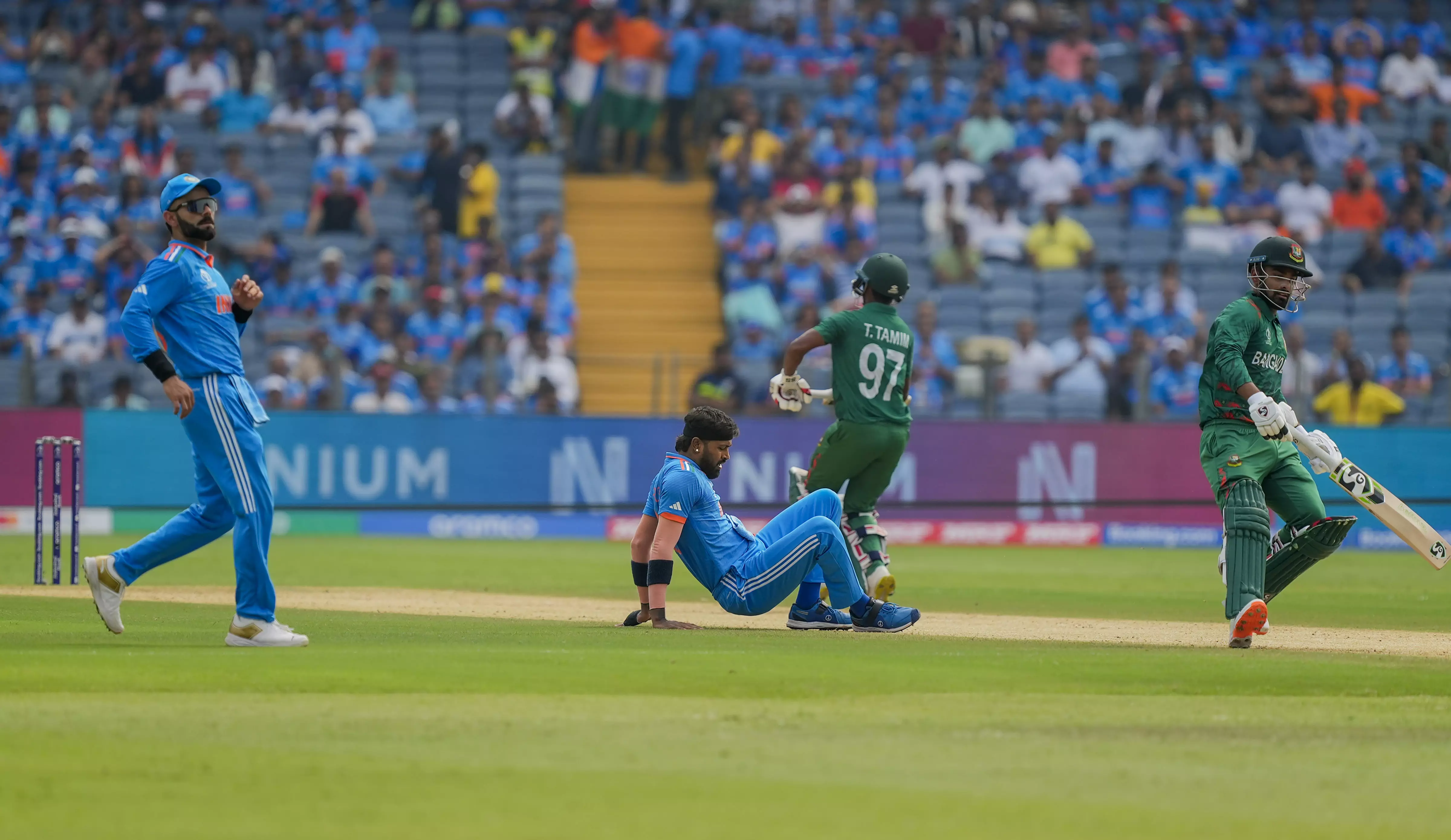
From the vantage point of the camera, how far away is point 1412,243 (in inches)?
1078

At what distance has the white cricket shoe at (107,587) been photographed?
32.6ft

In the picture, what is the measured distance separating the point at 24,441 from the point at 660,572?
14.3m

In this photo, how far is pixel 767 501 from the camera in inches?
930

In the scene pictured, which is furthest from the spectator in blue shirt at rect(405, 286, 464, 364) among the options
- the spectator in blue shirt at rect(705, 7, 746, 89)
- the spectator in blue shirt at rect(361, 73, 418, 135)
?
the spectator in blue shirt at rect(705, 7, 746, 89)

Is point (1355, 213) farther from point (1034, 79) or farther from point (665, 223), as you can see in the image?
point (665, 223)

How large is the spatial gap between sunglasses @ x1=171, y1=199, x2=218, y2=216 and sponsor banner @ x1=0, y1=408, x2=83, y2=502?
13240 millimetres

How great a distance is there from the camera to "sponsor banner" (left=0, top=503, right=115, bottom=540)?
2214cm

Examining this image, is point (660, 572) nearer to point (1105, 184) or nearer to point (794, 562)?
point (794, 562)

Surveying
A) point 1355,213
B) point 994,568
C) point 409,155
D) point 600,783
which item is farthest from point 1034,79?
point 600,783

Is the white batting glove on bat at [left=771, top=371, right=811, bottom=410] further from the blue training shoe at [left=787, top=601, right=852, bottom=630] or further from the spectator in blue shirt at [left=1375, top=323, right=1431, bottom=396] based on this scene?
the spectator in blue shirt at [left=1375, top=323, right=1431, bottom=396]

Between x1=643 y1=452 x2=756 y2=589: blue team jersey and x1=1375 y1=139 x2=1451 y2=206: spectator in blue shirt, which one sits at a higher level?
x1=1375 y1=139 x2=1451 y2=206: spectator in blue shirt

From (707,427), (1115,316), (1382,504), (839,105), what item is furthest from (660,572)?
(839,105)

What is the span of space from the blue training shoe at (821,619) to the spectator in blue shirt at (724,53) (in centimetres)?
1849

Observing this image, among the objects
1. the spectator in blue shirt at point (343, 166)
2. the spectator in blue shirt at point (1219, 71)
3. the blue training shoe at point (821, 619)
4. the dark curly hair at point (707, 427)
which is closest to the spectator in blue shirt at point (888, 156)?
the spectator in blue shirt at point (1219, 71)
